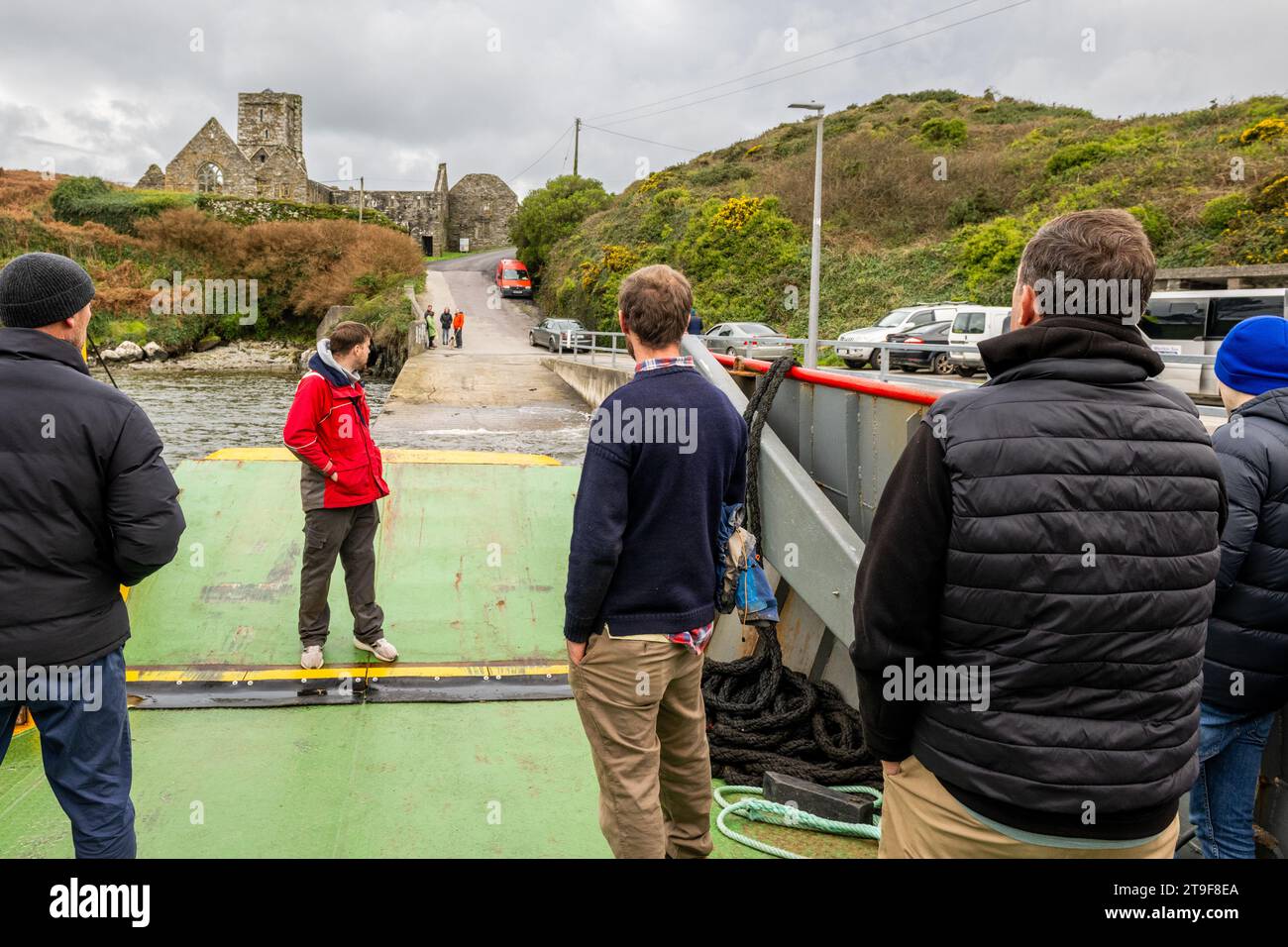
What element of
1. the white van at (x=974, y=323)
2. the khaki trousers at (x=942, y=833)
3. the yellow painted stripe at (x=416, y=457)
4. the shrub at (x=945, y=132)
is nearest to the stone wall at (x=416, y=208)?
the shrub at (x=945, y=132)

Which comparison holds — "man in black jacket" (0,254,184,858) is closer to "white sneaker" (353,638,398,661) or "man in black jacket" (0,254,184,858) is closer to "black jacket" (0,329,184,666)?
"black jacket" (0,329,184,666)

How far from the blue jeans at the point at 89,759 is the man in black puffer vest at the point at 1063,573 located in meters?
2.22

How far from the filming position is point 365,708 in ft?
15.4

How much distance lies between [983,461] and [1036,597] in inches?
11.0

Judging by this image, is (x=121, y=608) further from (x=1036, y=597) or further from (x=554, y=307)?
(x=554, y=307)

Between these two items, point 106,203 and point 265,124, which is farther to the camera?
point 265,124

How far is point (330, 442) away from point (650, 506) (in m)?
2.73

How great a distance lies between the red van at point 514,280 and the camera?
47.5m

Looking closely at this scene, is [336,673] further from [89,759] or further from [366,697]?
[89,759]

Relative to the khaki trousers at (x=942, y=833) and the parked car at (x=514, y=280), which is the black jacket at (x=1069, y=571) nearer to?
the khaki trousers at (x=942, y=833)

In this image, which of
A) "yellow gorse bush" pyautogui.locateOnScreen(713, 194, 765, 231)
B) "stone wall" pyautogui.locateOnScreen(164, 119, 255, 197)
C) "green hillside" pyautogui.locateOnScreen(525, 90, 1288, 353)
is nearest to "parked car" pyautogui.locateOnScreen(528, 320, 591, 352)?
"green hillside" pyautogui.locateOnScreen(525, 90, 1288, 353)

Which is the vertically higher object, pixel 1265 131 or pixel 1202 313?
→ pixel 1265 131

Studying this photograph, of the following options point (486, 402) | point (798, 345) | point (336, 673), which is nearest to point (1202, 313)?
point (798, 345)

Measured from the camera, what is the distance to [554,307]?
4166cm
